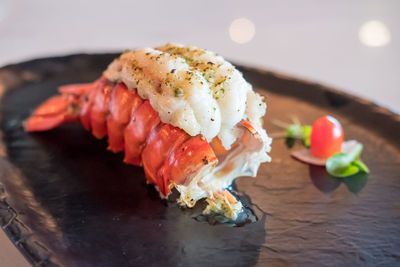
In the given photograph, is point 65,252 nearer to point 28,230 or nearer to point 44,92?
point 28,230

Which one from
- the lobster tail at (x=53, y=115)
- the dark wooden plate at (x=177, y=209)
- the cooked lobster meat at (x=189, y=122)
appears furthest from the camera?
the lobster tail at (x=53, y=115)

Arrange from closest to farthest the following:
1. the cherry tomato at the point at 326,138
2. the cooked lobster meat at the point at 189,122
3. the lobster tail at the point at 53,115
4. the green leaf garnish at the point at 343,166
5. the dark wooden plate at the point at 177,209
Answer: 1. the dark wooden plate at the point at 177,209
2. the cooked lobster meat at the point at 189,122
3. the green leaf garnish at the point at 343,166
4. the cherry tomato at the point at 326,138
5. the lobster tail at the point at 53,115

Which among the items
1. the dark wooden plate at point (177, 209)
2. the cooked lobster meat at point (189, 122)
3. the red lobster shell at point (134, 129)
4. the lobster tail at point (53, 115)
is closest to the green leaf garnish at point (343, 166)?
the dark wooden plate at point (177, 209)

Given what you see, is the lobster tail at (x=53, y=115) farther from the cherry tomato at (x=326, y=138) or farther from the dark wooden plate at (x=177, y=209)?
the cherry tomato at (x=326, y=138)

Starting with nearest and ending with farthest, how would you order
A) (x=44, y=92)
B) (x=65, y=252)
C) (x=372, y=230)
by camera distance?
A: (x=65, y=252) < (x=372, y=230) < (x=44, y=92)

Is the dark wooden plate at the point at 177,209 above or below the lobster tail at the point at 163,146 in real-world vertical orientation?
below

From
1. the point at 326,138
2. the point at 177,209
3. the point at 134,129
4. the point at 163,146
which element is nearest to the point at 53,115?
the point at 134,129

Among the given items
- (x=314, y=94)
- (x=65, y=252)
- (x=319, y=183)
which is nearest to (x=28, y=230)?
(x=65, y=252)
